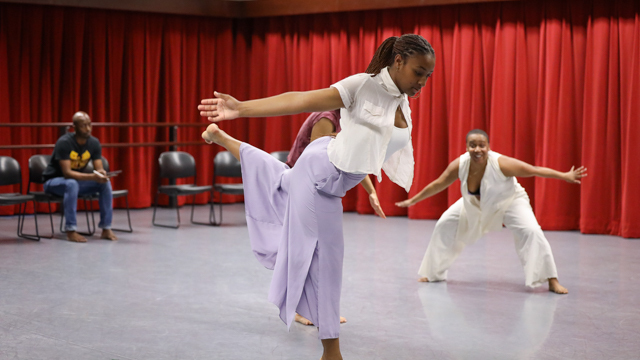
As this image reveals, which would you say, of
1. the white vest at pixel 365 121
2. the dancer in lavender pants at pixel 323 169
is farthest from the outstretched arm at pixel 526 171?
the white vest at pixel 365 121

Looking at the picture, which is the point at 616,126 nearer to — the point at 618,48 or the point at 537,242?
the point at 618,48

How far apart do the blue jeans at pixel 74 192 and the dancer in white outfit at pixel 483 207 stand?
11.0ft

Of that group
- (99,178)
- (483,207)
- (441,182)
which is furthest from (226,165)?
(483,207)

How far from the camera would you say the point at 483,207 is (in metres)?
4.66

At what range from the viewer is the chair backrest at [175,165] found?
774cm

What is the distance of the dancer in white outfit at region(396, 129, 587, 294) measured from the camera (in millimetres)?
4562

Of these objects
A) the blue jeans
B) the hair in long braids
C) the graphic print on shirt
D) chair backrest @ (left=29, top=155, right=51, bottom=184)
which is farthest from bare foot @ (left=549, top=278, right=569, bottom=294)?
chair backrest @ (left=29, top=155, right=51, bottom=184)

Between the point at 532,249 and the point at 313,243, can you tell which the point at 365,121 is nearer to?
the point at 313,243

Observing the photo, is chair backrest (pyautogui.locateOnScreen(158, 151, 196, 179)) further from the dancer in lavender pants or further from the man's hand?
the dancer in lavender pants

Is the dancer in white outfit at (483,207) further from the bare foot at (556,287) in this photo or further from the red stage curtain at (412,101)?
the red stage curtain at (412,101)

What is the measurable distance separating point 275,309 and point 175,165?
4.19 meters

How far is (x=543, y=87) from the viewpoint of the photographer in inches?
292

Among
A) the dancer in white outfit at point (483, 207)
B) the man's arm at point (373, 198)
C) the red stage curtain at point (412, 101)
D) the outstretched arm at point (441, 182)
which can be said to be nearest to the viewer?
the man's arm at point (373, 198)

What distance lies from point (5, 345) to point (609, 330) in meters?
3.15
